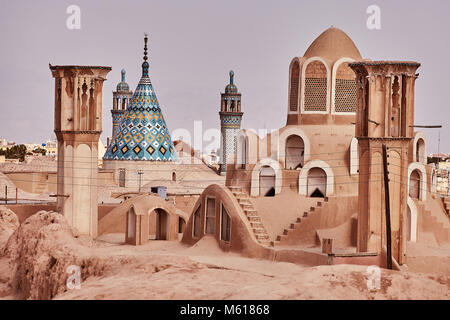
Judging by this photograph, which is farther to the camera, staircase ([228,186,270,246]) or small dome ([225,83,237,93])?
small dome ([225,83,237,93])

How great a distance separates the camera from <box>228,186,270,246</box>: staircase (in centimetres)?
2773

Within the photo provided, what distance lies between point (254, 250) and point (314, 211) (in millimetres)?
2497

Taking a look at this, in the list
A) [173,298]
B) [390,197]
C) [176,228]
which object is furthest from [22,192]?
[173,298]

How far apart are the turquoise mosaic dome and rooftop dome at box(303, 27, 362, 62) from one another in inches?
526

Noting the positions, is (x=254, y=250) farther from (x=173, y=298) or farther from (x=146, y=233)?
(x=173, y=298)

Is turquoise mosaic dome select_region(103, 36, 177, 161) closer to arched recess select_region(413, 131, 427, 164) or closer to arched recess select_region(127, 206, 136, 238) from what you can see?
arched recess select_region(127, 206, 136, 238)

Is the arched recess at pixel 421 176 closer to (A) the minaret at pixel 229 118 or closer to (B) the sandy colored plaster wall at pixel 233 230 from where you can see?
(B) the sandy colored plaster wall at pixel 233 230

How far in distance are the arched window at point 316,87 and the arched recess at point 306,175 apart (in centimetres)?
252

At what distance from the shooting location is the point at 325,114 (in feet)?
104

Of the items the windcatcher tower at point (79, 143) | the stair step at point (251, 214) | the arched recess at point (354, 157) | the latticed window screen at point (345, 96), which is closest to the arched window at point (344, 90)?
the latticed window screen at point (345, 96)

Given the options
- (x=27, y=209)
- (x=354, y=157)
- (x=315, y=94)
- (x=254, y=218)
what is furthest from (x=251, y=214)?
(x=27, y=209)

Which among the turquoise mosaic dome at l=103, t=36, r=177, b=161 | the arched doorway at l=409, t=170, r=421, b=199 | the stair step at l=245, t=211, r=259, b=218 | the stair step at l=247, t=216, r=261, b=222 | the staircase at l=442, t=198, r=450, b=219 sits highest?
the turquoise mosaic dome at l=103, t=36, r=177, b=161

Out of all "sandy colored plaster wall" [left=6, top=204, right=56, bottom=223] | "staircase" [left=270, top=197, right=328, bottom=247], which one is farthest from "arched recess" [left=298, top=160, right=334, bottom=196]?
"sandy colored plaster wall" [left=6, top=204, right=56, bottom=223]

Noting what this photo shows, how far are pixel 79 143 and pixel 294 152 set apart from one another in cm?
701
